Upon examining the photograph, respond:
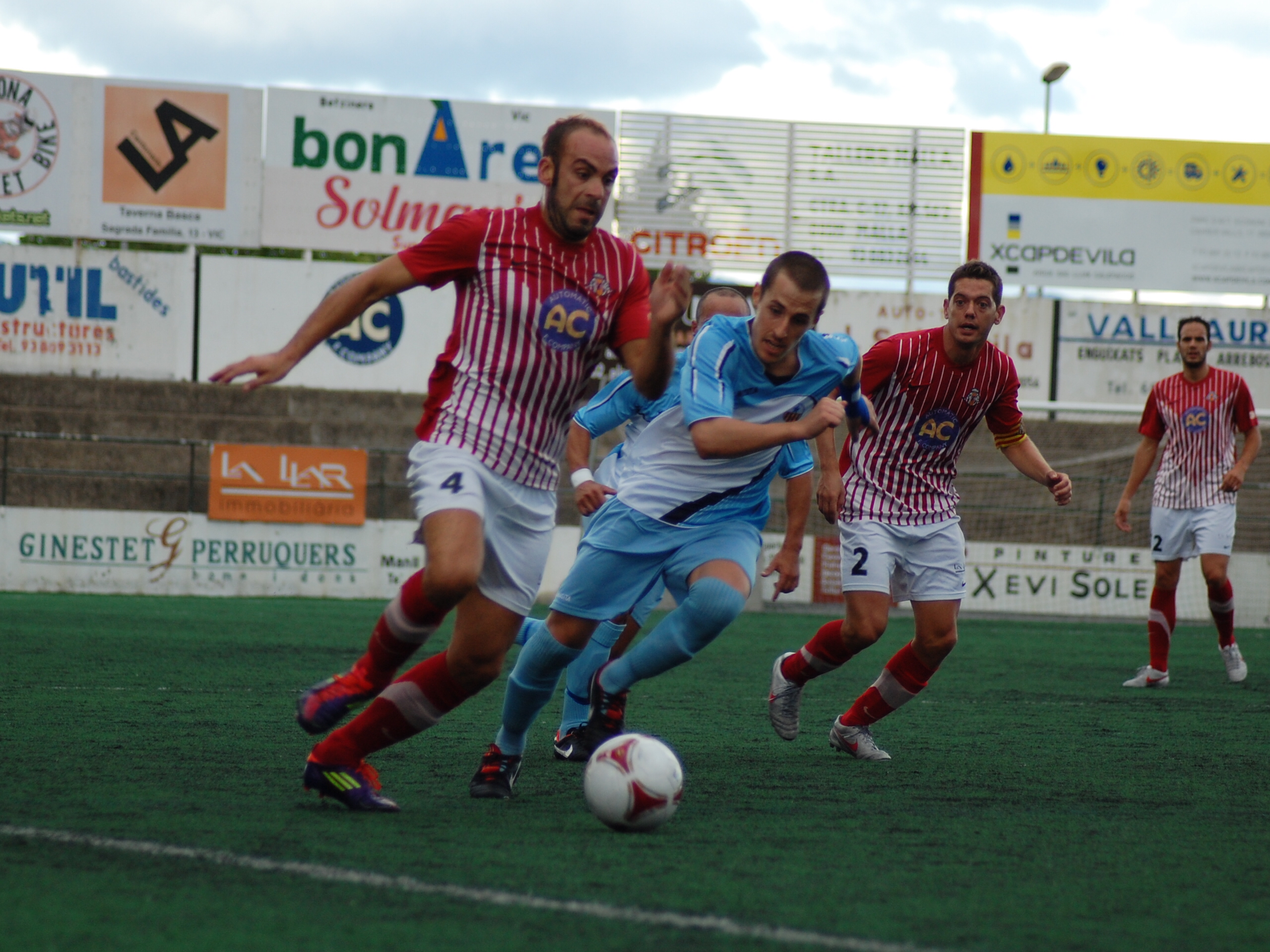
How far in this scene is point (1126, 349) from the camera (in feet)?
88.9

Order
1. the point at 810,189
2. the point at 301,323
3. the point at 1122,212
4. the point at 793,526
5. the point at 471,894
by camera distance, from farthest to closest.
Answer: the point at 810,189, the point at 1122,212, the point at 301,323, the point at 793,526, the point at 471,894

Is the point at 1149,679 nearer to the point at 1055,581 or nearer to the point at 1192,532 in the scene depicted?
the point at 1192,532

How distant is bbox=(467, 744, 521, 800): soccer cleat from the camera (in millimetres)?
4453

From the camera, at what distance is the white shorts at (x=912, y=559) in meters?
5.80

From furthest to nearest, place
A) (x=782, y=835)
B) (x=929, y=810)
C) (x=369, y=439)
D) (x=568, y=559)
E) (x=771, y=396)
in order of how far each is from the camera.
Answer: (x=369, y=439)
(x=568, y=559)
(x=771, y=396)
(x=929, y=810)
(x=782, y=835)

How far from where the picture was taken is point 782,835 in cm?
396

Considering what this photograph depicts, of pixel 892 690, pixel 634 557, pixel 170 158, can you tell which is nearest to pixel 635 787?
pixel 634 557

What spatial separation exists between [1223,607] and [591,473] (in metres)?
5.61

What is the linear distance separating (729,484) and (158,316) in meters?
23.2

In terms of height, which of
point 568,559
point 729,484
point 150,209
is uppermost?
point 150,209

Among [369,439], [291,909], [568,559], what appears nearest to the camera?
[291,909]

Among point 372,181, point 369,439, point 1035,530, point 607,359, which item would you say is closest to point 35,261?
point 372,181

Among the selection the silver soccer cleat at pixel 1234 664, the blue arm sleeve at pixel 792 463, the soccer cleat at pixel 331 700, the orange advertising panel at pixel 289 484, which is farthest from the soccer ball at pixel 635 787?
the orange advertising panel at pixel 289 484

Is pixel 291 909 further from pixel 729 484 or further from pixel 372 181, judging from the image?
pixel 372 181
